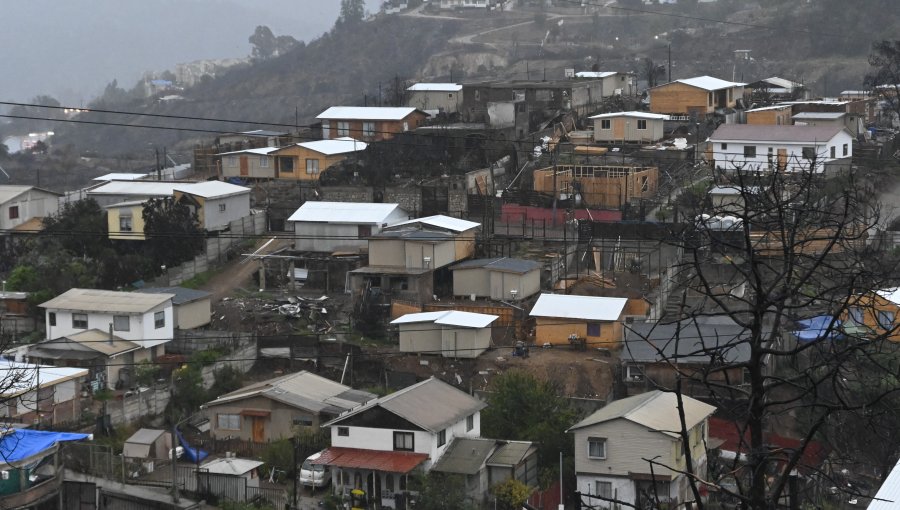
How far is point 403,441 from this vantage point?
34.2 feet

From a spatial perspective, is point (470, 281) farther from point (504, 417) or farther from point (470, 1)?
point (470, 1)

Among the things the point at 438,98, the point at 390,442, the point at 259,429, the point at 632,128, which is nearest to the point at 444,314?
the point at 259,429

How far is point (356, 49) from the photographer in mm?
59969

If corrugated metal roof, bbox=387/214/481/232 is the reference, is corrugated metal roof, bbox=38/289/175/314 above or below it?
below

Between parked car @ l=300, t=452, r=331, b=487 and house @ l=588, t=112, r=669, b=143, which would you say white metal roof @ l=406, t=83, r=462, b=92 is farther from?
parked car @ l=300, t=452, r=331, b=487

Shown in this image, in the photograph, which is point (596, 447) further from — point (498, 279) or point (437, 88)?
point (437, 88)

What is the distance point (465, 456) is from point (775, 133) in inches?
427

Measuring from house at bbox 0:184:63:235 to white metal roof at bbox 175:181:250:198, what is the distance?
2.09 m

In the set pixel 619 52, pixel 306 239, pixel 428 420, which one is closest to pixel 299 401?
pixel 428 420

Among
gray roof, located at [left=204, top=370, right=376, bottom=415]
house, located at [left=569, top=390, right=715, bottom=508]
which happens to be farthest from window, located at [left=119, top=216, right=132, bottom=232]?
house, located at [left=569, top=390, right=715, bottom=508]

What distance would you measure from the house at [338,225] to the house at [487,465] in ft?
19.7

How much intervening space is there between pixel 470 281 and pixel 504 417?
375 cm

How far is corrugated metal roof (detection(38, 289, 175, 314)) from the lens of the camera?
13.7 metres

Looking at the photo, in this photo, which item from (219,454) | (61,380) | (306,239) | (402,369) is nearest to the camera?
(219,454)
